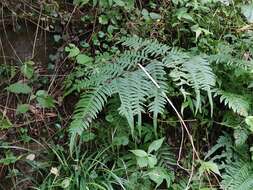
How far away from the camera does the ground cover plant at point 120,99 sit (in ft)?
7.74

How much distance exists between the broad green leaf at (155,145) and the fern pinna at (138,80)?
158 millimetres

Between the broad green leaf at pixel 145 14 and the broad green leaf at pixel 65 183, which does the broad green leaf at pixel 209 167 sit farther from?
the broad green leaf at pixel 145 14

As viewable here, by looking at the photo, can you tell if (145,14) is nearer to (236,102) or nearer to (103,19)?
(103,19)

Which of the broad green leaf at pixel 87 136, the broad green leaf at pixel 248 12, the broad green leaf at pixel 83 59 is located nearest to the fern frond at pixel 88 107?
the broad green leaf at pixel 87 136

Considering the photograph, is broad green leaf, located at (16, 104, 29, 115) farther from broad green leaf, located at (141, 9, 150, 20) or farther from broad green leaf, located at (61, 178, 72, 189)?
broad green leaf, located at (141, 9, 150, 20)

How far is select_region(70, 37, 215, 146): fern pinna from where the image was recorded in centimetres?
225

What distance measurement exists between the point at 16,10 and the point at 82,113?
3.00 ft

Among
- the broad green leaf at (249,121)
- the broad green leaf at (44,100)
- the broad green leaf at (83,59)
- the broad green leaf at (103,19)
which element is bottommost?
the broad green leaf at (44,100)

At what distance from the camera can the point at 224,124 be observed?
2.55 meters

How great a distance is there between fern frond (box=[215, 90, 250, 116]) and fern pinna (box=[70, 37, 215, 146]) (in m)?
0.09

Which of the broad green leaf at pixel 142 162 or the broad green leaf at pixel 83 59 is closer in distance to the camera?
the broad green leaf at pixel 142 162

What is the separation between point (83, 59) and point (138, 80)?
1.42 ft

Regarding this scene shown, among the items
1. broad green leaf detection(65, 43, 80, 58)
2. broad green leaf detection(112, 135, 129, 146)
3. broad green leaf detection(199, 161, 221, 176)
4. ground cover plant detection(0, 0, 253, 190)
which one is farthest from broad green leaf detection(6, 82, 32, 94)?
broad green leaf detection(199, 161, 221, 176)

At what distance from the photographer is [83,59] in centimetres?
262
